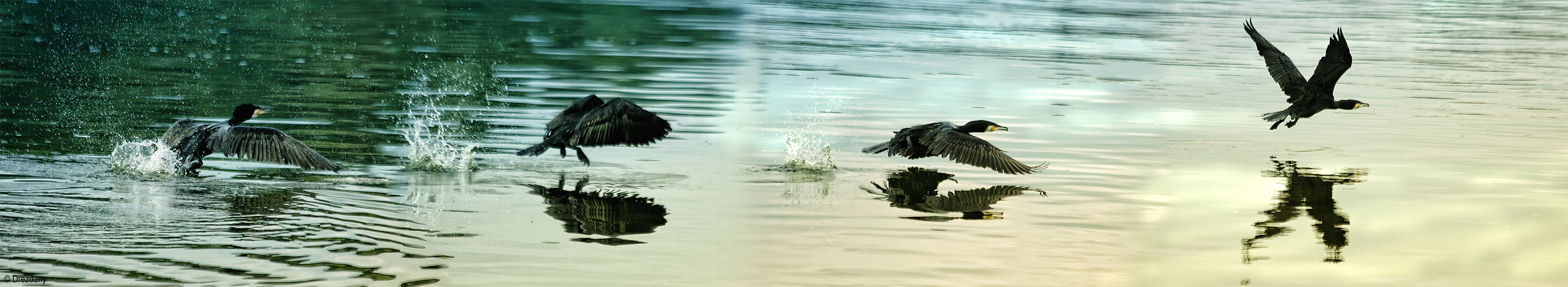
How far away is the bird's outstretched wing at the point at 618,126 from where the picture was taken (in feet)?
35.1

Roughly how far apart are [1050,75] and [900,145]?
972cm

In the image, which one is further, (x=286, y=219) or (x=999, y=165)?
(x=999, y=165)

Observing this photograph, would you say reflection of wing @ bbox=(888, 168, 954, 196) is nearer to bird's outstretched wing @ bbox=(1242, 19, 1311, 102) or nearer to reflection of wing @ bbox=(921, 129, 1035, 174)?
reflection of wing @ bbox=(921, 129, 1035, 174)

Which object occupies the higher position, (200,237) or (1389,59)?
(1389,59)

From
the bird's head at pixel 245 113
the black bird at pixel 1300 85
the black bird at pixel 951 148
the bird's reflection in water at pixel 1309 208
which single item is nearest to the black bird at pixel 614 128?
the black bird at pixel 951 148

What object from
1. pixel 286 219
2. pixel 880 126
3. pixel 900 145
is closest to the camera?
pixel 286 219

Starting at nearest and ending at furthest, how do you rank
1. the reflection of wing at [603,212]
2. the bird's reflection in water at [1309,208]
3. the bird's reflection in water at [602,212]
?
the bird's reflection in water at [602,212], the reflection of wing at [603,212], the bird's reflection in water at [1309,208]

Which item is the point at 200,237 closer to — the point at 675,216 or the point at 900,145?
the point at 675,216

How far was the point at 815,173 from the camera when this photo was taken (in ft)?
37.8

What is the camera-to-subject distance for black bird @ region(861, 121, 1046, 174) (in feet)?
36.6

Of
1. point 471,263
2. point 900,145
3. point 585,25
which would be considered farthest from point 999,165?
point 585,25

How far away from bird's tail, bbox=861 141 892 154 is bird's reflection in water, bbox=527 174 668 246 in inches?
98.1

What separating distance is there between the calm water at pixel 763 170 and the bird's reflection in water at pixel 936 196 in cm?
5

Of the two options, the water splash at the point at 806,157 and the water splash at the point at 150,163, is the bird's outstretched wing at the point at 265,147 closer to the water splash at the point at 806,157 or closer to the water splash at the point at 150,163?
the water splash at the point at 150,163
